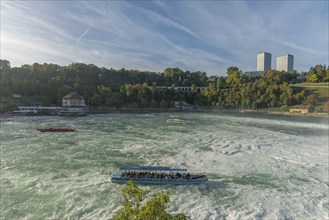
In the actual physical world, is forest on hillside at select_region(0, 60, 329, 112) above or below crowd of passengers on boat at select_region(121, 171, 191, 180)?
above

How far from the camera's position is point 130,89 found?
110 meters

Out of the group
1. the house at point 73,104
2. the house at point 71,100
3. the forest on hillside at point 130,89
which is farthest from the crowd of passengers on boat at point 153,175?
the house at point 71,100

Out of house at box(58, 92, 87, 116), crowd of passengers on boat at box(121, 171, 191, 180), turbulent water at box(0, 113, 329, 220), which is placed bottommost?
turbulent water at box(0, 113, 329, 220)

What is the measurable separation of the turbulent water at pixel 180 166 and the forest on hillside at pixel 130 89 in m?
55.8

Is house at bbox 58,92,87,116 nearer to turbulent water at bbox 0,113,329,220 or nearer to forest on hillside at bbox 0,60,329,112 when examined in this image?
forest on hillside at bbox 0,60,329,112

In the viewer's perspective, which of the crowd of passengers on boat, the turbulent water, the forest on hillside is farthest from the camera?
the forest on hillside

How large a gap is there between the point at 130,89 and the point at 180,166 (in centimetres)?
8945

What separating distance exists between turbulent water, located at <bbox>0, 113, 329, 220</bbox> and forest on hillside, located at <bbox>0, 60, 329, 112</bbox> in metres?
55.8

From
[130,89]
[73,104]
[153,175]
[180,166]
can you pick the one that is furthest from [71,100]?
[153,175]

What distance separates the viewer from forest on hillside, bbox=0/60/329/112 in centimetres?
9212

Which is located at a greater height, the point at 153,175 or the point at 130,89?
the point at 130,89

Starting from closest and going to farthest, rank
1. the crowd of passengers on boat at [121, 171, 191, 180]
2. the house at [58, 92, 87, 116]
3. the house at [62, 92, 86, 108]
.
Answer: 1. the crowd of passengers on boat at [121, 171, 191, 180]
2. the house at [58, 92, 87, 116]
3. the house at [62, 92, 86, 108]

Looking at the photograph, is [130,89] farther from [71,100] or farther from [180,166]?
[180,166]

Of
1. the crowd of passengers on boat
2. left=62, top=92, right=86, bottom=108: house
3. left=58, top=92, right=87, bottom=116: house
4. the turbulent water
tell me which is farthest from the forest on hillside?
the crowd of passengers on boat
